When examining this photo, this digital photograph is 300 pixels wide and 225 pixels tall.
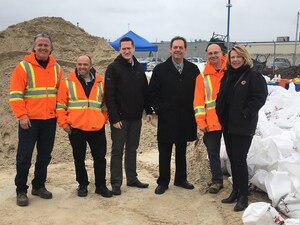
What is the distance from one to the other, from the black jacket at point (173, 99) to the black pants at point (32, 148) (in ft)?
4.52

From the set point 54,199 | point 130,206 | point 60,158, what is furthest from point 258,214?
point 60,158

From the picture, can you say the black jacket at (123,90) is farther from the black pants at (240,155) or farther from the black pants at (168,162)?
the black pants at (240,155)

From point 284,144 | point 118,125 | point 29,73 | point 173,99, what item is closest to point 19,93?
point 29,73

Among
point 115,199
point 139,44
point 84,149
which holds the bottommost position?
point 115,199

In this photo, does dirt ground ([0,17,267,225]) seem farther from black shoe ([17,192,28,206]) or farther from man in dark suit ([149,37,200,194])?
man in dark suit ([149,37,200,194])

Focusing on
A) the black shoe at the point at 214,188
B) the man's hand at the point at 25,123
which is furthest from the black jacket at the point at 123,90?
the black shoe at the point at 214,188

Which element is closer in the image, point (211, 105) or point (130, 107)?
point (211, 105)

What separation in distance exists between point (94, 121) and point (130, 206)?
1.13 metres

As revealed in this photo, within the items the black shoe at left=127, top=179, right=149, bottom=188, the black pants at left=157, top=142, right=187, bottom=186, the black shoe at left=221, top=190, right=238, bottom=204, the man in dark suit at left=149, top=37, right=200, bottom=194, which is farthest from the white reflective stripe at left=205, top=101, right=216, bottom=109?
the black shoe at left=127, top=179, right=149, bottom=188

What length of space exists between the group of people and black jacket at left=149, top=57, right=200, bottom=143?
1cm

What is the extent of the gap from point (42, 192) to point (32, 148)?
0.68m

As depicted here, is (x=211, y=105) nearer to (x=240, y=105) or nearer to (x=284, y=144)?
(x=240, y=105)

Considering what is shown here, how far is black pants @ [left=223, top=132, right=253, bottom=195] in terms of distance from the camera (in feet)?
14.7

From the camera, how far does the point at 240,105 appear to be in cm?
439
